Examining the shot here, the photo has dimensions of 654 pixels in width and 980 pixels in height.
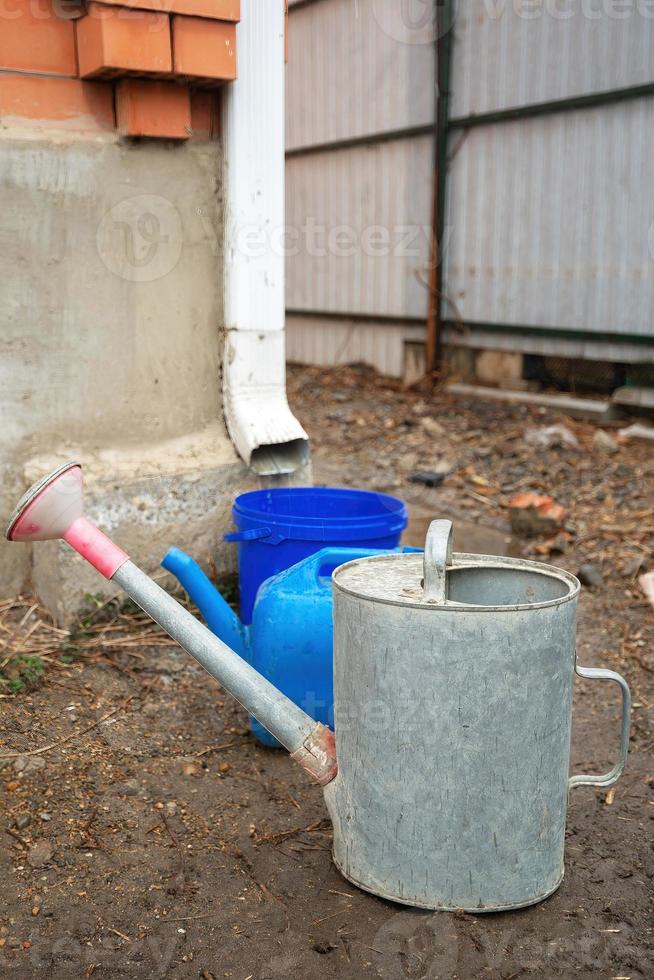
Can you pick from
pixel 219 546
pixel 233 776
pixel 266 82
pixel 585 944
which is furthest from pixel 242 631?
pixel 266 82

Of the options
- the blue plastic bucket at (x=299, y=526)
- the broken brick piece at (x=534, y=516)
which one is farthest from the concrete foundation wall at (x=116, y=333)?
the broken brick piece at (x=534, y=516)

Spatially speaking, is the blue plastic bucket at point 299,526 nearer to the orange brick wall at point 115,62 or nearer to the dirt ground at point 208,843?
the dirt ground at point 208,843

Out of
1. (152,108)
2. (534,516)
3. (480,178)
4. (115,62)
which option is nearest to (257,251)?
(152,108)

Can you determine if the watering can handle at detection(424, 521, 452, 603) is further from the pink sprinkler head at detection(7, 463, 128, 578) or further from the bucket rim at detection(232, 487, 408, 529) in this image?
the bucket rim at detection(232, 487, 408, 529)

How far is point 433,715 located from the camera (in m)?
1.66

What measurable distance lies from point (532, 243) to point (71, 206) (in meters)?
4.22

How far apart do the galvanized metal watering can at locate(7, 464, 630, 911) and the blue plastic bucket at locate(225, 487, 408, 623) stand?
0.63 m

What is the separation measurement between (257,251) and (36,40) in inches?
33.7

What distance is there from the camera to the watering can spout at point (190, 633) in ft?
5.84

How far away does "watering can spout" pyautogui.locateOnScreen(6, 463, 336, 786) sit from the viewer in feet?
5.84

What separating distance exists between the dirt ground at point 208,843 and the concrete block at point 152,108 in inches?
56.6

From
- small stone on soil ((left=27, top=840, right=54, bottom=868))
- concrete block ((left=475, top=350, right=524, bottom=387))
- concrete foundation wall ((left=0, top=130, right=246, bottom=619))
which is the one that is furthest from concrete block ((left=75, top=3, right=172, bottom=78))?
concrete block ((left=475, top=350, right=524, bottom=387))

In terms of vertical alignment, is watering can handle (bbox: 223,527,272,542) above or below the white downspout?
below

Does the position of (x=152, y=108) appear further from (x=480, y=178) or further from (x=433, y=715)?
(x=480, y=178)
